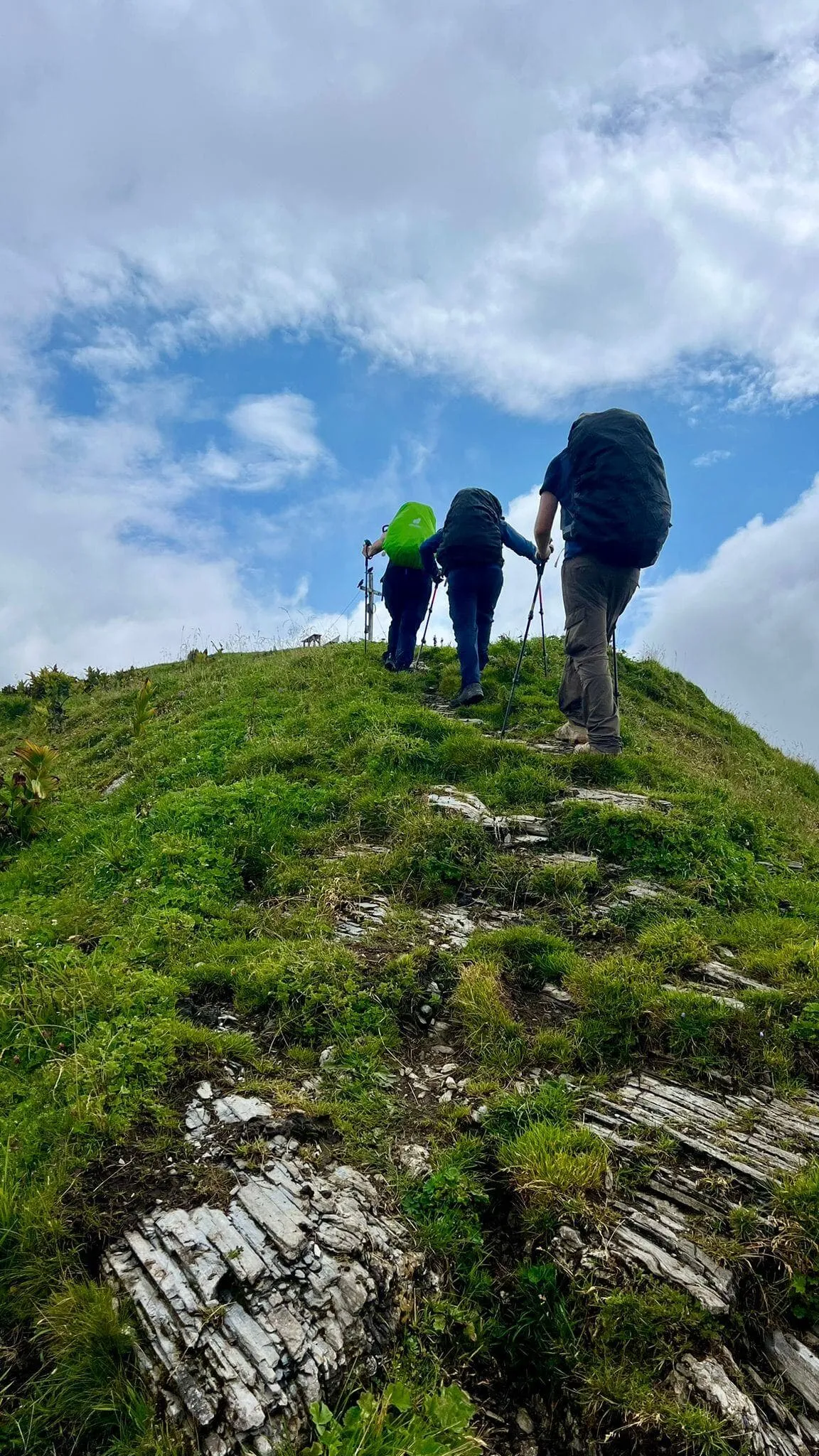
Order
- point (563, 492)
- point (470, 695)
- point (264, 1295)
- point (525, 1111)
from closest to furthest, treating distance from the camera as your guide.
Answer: point (264, 1295) < point (525, 1111) < point (563, 492) < point (470, 695)

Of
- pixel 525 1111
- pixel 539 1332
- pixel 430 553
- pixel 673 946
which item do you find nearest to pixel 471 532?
pixel 430 553

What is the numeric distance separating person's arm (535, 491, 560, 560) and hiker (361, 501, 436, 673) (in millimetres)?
3693

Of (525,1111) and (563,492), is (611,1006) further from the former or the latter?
(563,492)

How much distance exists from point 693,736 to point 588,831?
696cm

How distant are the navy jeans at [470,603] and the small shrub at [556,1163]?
8.61 m

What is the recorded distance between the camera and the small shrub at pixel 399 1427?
8.92ft

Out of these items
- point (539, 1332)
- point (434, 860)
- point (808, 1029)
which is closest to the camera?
point (539, 1332)

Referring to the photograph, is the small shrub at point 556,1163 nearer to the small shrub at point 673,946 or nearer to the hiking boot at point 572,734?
the small shrub at point 673,946

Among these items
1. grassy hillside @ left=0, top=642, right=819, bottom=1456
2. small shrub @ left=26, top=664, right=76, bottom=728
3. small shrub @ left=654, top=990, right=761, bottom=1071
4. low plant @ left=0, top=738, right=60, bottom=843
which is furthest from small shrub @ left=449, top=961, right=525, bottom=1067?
small shrub @ left=26, top=664, right=76, bottom=728

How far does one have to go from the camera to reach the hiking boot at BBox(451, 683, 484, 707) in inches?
481

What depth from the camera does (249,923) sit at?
251 inches

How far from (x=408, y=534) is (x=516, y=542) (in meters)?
2.61

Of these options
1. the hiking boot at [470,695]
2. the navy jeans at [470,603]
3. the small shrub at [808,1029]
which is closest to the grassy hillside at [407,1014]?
the small shrub at [808,1029]

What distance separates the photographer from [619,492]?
8.52 metres
